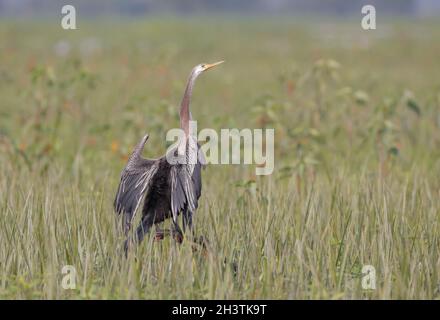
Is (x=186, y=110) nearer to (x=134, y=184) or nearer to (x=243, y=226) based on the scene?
(x=134, y=184)

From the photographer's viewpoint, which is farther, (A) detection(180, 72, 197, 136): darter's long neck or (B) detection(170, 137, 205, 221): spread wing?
(A) detection(180, 72, 197, 136): darter's long neck

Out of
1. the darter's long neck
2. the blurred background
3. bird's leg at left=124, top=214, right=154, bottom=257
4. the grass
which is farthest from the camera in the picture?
the blurred background

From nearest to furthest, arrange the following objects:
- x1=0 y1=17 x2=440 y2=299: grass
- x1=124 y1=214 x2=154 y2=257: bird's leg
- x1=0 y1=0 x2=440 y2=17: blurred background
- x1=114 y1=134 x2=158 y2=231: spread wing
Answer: x1=0 y1=17 x2=440 y2=299: grass → x1=124 y1=214 x2=154 y2=257: bird's leg → x1=114 y1=134 x2=158 y2=231: spread wing → x1=0 y1=0 x2=440 y2=17: blurred background

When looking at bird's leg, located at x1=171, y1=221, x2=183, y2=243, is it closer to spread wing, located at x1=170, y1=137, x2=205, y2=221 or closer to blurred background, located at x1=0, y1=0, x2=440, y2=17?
spread wing, located at x1=170, y1=137, x2=205, y2=221

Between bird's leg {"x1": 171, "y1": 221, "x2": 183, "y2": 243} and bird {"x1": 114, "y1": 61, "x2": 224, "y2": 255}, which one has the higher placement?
bird {"x1": 114, "y1": 61, "x2": 224, "y2": 255}

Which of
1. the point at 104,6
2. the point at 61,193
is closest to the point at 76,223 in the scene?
the point at 61,193

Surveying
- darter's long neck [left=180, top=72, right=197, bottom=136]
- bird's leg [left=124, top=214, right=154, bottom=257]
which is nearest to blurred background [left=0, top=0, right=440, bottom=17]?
darter's long neck [left=180, top=72, right=197, bottom=136]

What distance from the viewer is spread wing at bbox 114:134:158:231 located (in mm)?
4723

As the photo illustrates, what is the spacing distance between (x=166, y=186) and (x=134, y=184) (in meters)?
0.20

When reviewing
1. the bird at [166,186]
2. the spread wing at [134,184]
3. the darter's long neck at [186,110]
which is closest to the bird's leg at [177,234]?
the bird at [166,186]

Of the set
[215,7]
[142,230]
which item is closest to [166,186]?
[142,230]

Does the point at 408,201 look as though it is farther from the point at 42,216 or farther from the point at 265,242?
the point at 42,216

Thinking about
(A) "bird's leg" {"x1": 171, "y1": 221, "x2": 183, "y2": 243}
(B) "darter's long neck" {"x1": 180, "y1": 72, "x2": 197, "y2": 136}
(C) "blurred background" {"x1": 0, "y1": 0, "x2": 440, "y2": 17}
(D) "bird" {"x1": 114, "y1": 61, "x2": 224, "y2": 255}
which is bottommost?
(A) "bird's leg" {"x1": 171, "y1": 221, "x2": 183, "y2": 243}
